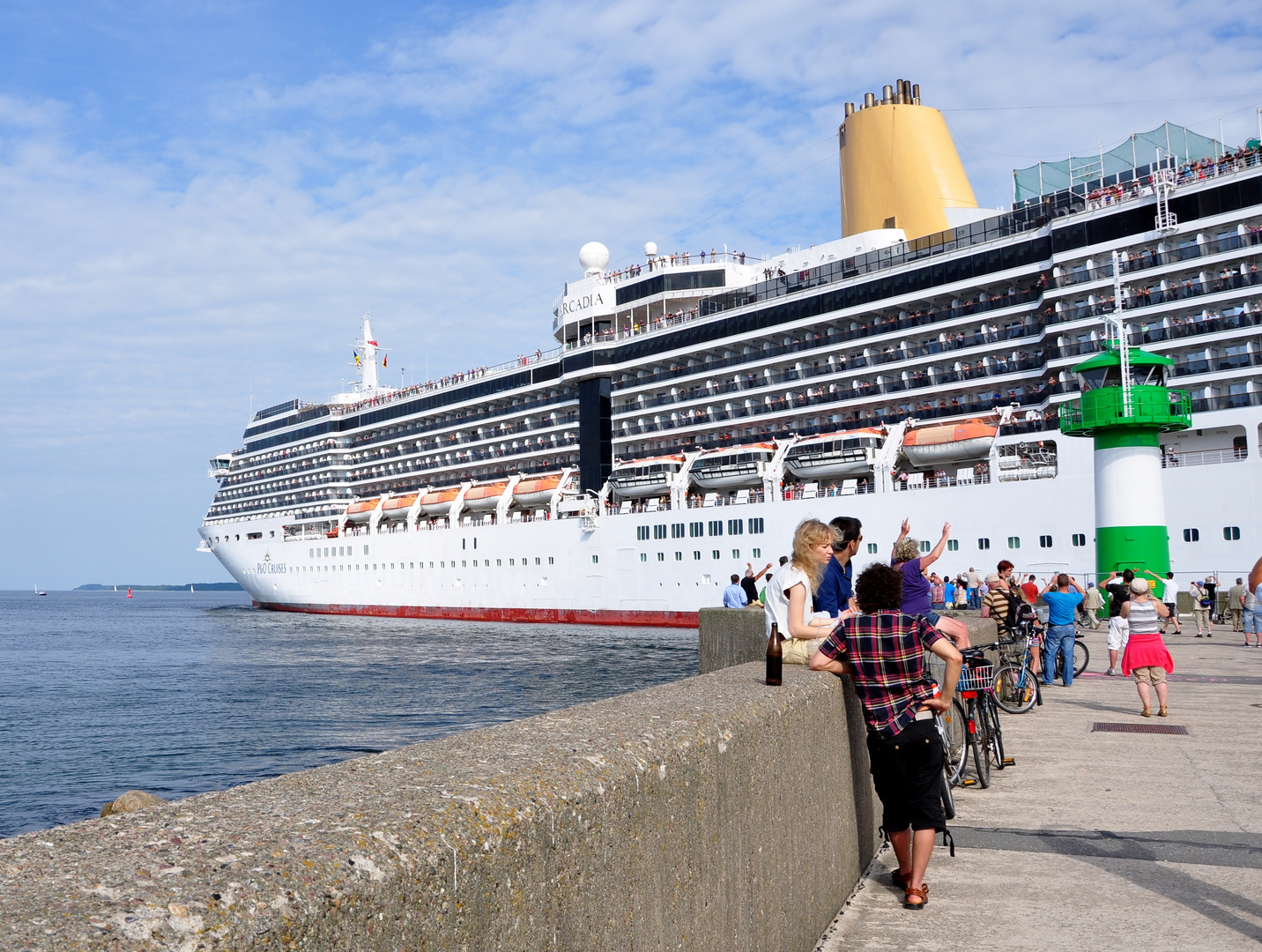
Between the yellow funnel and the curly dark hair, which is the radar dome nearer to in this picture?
the yellow funnel

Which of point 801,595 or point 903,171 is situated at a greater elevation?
point 903,171

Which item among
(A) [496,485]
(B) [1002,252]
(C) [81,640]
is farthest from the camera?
(A) [496,485]

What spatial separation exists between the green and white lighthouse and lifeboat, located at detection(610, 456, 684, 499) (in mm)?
20519

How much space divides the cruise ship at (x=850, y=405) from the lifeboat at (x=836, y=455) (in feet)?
0.38

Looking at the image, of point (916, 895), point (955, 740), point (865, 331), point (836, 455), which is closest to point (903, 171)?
point (865, 331)

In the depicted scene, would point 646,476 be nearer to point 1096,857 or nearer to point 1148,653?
point 1148,653

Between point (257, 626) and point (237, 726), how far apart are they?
36740 millimetres

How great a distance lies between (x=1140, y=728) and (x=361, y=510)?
188 feet

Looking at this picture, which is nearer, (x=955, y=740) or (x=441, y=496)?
(x=955, y=740)

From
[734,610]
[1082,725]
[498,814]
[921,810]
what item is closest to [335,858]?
[498,814]

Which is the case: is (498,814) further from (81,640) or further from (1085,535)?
(81,640)

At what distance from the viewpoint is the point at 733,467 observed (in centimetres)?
4131

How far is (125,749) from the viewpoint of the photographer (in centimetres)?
1772

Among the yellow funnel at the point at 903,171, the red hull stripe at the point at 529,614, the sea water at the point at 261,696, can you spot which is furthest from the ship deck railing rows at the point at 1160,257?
the red hull stripe at the point at 529,614
